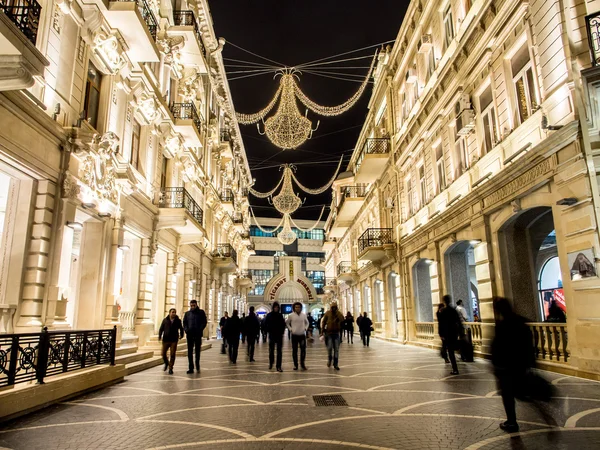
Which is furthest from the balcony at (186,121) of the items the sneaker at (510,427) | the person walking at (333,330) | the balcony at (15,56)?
the sneaker at (510,427)

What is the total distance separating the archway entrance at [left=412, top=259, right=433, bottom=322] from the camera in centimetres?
2125

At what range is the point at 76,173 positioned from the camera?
1153 centimetres

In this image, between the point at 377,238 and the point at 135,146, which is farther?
the point at 377,238

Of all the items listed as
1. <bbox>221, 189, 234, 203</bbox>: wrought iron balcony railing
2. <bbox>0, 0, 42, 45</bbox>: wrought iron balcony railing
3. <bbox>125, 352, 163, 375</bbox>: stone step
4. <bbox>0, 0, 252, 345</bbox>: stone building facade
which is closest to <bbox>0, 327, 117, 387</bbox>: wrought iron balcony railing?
<bbox>0, 0, 252, 345</bbox>: stone building facade

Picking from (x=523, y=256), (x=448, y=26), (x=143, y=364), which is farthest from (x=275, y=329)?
(x=448, y=26)

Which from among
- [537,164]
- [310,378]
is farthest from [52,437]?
[537,164]

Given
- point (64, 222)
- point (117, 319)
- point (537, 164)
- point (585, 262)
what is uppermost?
point (537, 164)

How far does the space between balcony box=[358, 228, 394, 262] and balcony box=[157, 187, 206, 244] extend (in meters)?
9.50

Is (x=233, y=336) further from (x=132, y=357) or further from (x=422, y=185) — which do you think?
(x=422, y=185)

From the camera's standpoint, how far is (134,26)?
13.6m

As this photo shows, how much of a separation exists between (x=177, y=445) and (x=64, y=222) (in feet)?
25.6

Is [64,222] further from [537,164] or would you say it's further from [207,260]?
[207,260]

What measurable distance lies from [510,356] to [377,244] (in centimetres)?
2027

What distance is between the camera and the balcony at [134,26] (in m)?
12.9
